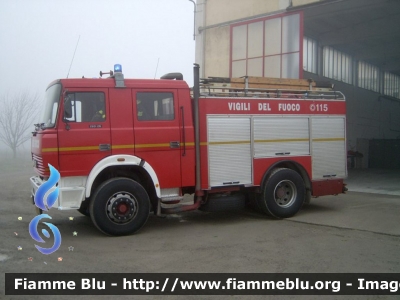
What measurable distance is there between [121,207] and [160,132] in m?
1.53

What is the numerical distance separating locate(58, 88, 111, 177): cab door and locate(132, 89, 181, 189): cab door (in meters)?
0.57

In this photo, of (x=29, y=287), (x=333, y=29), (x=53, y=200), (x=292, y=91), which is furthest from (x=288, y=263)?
(x=333, y=29)

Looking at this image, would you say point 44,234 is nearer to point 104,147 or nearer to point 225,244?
point 104,147

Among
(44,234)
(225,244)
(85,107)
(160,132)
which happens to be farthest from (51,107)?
(225,244)

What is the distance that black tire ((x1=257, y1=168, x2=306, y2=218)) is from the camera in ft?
27.8

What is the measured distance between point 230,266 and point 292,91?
479cm

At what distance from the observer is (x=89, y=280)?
5035 millimetres

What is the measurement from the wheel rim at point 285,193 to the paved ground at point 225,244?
0.41 metres

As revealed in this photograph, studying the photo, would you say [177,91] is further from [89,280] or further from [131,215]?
[89,280]

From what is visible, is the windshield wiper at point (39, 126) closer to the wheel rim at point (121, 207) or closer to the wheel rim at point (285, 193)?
the wheel rim at point (121, 207)

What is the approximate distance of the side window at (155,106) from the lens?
24.4 ft

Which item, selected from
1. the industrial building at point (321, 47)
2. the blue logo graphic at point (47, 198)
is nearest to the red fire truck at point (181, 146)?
the blue logo graphic at point (47, 198)

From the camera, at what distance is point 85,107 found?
23.4 ft

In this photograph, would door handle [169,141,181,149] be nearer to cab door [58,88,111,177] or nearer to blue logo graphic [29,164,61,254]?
cab door [58,88,111,177]
